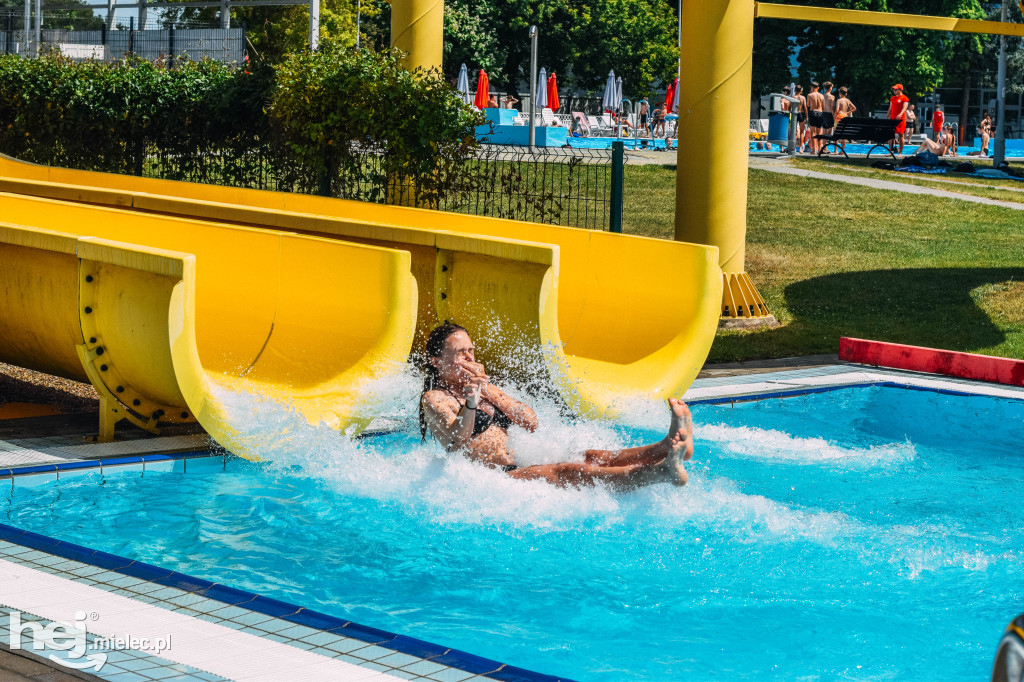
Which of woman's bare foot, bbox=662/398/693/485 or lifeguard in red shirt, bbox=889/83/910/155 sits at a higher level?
lifeguard in red shirt, bbox=889/83/910/155

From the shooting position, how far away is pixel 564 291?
28.8ft

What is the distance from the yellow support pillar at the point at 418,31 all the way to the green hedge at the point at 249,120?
2.28 feet

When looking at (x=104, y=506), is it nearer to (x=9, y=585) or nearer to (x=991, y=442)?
(x=9, y=585)

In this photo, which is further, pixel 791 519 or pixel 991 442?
pixel 991 442

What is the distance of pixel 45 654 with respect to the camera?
365 cm

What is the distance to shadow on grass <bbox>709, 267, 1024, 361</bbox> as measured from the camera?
35.6ft

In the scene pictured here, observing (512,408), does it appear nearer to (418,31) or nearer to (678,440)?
(678,440)

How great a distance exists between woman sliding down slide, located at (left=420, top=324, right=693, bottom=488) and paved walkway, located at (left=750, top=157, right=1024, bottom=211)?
48.1ft

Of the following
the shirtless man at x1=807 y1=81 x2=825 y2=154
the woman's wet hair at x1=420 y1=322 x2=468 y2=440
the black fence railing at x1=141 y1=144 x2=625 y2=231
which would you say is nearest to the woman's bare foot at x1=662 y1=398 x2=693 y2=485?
the woman's wet hair at x1=420 y1=322 x2=468 y2=440

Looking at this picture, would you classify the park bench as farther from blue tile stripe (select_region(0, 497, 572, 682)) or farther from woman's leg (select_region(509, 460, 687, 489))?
blue tile stripe (select_region(0, 497, 572, 682))

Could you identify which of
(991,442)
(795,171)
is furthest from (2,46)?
(991,442)

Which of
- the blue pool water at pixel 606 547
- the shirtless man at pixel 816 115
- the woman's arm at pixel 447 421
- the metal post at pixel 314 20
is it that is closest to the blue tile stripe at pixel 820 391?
the blue pool water at pixel 606 547

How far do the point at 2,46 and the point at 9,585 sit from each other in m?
23.1

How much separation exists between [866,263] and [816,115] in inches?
487
